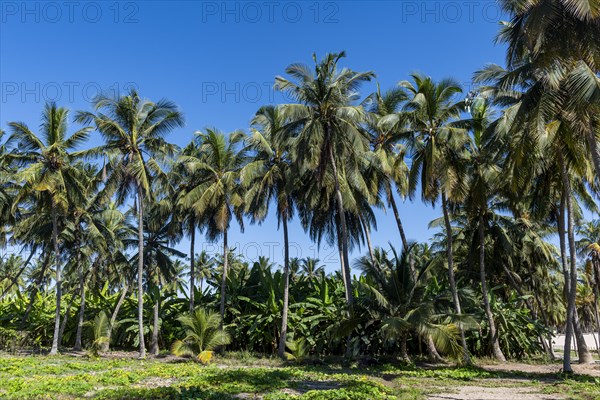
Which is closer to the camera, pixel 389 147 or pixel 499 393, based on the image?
pixel 499 393

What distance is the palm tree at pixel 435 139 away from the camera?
69.7 ft

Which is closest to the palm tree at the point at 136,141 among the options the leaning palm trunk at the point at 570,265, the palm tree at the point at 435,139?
the palm tree at the point at 435,139

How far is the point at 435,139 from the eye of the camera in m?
21.8

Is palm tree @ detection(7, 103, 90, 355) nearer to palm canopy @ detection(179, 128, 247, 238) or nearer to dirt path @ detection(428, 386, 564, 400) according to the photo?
palm canopy @ detection(179, 128, 247, 238)

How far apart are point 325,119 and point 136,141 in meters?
10.7

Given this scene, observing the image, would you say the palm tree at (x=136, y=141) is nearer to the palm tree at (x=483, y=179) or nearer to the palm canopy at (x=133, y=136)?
the palm canopy at (x=133, y=136)

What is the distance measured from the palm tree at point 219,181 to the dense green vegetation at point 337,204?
12 cm

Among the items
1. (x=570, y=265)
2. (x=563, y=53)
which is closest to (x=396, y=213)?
(x=570, y=265)

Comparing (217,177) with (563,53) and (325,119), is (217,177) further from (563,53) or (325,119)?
(563,53)

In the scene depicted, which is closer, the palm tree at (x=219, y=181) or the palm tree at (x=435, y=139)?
the palm tree at (x=435, y=139)

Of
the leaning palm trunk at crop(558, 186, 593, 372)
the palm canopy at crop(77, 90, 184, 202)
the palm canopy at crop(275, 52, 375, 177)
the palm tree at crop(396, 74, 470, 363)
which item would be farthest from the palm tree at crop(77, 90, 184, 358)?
the leaning palm trunk at crop(558, 186, 593, 372)

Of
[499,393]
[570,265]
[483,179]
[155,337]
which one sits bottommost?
[499,393]

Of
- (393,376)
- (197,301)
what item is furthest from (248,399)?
(197,301)

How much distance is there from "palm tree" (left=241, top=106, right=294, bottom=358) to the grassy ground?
365 inches
